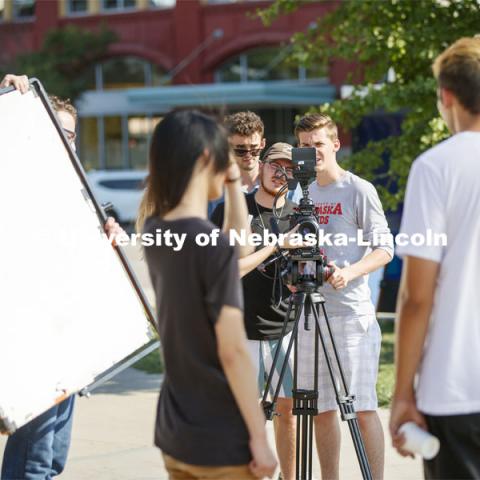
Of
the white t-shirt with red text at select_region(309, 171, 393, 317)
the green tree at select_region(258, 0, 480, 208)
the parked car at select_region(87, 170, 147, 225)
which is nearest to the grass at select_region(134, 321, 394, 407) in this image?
the green tree at select_region(258, 0, 480, 208)

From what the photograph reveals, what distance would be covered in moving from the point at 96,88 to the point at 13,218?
35853 mm

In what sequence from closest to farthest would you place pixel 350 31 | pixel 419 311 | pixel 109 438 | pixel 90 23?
1. pixel 419 311
2. pixel 109 438
3. pixel 350 31
4. pixel 90 23

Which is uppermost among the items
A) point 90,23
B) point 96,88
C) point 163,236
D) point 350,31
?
point 90,23

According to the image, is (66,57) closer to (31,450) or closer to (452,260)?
(31,450)

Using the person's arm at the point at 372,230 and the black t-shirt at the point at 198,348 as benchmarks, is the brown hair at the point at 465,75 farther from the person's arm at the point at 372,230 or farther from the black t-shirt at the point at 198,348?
the person's arm at the point at 372,230

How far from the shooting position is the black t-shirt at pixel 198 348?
115 inches

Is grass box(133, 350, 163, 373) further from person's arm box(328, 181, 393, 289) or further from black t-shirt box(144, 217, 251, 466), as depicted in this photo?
black t-shirt box(144, 217, 251, 466)

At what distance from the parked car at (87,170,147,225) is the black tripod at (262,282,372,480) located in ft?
81.9

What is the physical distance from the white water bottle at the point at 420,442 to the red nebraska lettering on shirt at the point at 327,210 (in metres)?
2.12

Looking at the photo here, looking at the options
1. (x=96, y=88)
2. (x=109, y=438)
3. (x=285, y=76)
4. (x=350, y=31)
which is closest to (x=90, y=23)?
(x=96, y=88)

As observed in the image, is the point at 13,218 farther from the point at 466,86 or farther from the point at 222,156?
the point at 466,86

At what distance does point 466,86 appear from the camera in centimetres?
305

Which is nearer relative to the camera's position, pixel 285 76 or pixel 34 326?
pixel 34 326

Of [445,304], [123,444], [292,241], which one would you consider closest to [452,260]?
[445,304]
